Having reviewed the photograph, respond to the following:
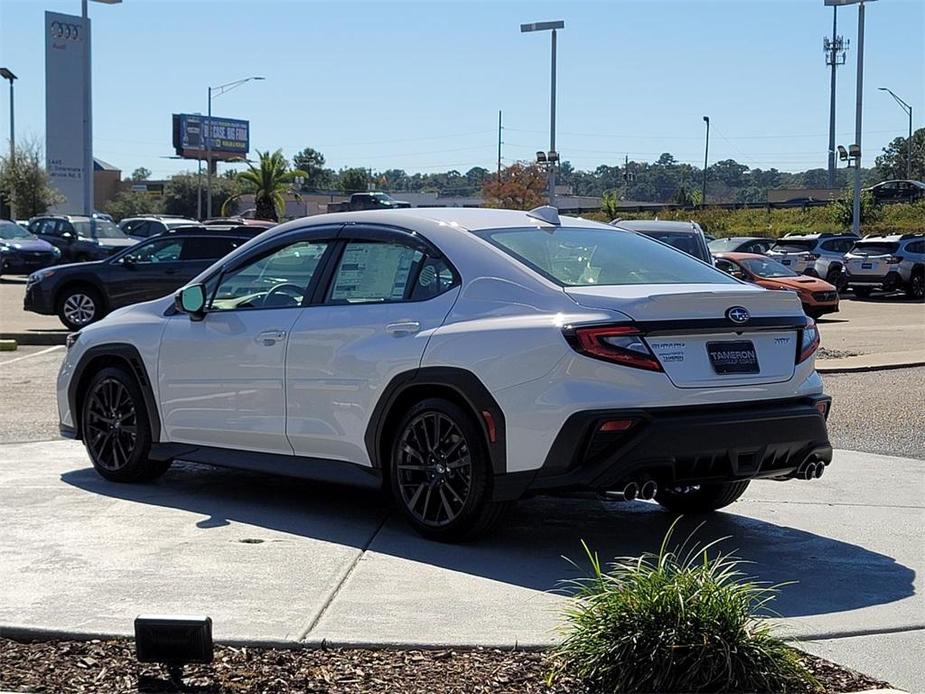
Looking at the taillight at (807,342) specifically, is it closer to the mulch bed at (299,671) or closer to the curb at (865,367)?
the mulch bed at (299,671)

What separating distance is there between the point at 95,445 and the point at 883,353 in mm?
12229

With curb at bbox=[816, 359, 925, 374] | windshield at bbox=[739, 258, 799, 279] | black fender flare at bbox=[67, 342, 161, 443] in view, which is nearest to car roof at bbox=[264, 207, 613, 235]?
black fender flare at bbox=[67, 342, 161, 443]

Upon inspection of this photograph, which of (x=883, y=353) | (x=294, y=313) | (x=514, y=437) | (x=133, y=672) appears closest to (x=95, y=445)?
(x=294, y=313)

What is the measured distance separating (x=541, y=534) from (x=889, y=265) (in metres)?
27.5

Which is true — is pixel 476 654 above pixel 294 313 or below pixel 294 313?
below

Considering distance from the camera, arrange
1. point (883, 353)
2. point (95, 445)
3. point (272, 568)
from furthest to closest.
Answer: point (883, 353)
point (95, 445)
point (272, 568)

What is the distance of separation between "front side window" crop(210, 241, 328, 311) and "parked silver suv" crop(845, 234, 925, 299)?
27.2 meters

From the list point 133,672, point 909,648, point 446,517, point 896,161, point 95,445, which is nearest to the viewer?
point 133,672

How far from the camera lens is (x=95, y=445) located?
852cm

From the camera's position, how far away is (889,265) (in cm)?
3256

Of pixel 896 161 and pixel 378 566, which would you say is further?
pixel 896 161

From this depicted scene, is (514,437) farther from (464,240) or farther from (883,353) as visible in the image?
(883,353)

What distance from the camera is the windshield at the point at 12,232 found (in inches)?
1497

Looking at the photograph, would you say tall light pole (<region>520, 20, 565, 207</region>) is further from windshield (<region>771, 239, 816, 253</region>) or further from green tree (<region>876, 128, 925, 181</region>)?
green tree (<region>876, 128, 925, 181</region>)
